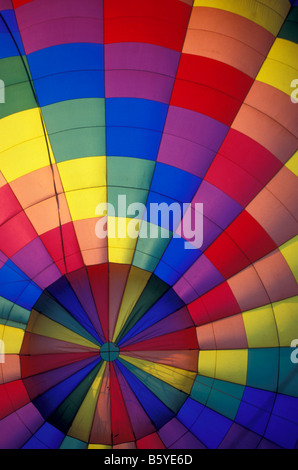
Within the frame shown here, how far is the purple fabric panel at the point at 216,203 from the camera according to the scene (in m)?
4.73

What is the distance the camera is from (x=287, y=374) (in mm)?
4793

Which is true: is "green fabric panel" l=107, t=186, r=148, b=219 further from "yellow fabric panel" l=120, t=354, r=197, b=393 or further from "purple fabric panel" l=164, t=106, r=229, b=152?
"yellow fabric panel" l=120, t=354, r=197, b=393

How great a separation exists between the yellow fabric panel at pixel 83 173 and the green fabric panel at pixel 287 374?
2.63 m

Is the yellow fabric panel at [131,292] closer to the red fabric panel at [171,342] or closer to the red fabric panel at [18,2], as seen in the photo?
the red fabric panel at [171,342]

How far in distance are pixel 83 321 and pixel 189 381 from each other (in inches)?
52.6

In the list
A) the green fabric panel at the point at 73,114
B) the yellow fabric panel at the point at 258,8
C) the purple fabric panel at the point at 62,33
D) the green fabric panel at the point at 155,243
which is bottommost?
the green fabric panel at the point at 155,243

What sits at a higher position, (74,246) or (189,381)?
(74,246)

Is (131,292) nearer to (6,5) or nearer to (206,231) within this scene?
(206,231)

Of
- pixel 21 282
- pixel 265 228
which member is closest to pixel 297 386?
pixel 265 228

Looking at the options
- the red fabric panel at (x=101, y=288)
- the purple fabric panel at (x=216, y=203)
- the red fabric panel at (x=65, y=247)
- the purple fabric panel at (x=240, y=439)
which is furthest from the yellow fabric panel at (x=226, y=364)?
the red fabric panel at (x=65, y=247)

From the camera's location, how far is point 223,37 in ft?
14.4

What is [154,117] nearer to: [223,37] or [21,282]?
[223,37]

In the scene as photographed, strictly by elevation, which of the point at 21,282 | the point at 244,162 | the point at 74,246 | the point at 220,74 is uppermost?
the point at 220,74

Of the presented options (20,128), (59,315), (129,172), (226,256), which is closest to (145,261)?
(226,256)
